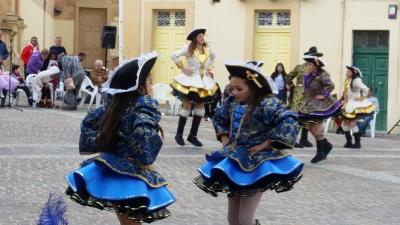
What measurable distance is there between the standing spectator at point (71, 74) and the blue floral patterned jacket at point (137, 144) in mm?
18363

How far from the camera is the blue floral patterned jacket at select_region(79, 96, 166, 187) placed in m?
6.13

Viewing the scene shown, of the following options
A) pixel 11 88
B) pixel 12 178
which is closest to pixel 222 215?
pixel 12 178

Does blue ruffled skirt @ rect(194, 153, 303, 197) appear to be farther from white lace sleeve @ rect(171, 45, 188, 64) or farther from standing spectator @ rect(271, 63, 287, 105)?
standing spectator @ rect(271, 63, 287, 105)

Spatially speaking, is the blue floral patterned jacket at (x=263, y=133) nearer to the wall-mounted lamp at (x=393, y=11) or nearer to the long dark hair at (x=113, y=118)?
the long dark hair at (x=113, y=118)

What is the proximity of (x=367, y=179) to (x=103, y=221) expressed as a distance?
487 cm

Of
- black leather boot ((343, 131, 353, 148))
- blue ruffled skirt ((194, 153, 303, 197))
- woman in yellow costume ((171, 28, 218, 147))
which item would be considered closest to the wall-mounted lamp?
black leather boot ((343, 131, 353, 148))

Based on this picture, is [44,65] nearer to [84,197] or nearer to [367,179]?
[367,179]

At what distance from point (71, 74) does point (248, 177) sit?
18.3 meters

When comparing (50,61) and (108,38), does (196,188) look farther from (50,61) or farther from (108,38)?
(108,38)

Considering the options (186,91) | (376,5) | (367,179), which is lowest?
(367,179)

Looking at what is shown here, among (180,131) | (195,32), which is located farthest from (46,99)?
(195,32)

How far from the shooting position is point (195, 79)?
1480 centimetres

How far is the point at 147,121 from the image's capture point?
6.16 metres

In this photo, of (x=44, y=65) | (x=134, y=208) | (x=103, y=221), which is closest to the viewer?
(x=134, y=208)
